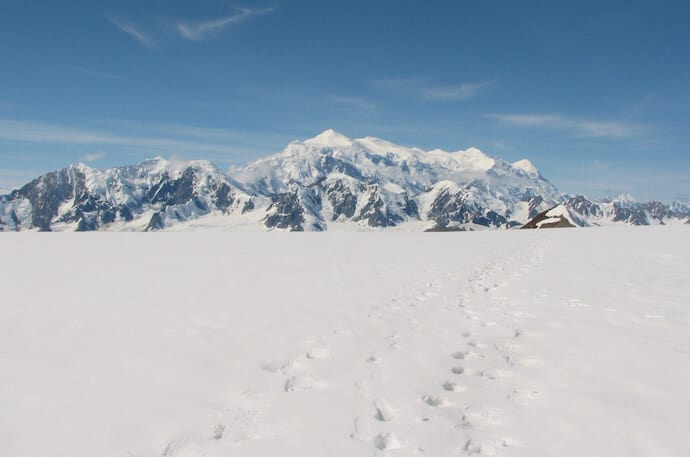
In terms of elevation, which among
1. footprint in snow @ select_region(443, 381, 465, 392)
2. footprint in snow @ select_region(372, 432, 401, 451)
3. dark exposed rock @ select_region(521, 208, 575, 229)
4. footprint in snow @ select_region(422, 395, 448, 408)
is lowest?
footprint in snow @ select_region(372, 432, 401, 451)

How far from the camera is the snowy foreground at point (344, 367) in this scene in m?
5.28

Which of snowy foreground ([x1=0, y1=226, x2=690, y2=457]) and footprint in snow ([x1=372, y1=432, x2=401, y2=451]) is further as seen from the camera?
snowy foreground ([x1=0, y1=226, x2=690, y2=457])

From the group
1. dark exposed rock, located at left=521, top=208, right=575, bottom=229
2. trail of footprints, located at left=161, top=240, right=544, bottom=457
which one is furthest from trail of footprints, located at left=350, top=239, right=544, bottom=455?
dark exposed rock, located at left=521, top=208, right=575, bottom=229

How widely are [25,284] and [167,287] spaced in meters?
5.25

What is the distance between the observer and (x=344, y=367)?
755 centimetres

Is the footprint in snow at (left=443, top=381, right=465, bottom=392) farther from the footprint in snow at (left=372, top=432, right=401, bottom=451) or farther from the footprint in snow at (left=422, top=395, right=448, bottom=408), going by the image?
the footprint in snow at (left=372, top=432, right=401, bottom=451)

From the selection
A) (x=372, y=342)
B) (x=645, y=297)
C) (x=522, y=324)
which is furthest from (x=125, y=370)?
(x=645, y=297)

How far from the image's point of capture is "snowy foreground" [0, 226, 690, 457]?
5.28 metres

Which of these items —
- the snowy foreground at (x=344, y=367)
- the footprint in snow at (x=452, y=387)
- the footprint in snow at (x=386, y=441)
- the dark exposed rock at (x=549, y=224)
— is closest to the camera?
the footprint in snow at (x=386, y=441)

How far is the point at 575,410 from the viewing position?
19.3ft

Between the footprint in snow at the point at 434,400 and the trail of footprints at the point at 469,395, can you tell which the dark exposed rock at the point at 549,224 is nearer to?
the trail of footprints at the point at 469,395

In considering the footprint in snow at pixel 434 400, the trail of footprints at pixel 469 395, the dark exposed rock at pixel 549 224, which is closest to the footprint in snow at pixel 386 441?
the trail of footprints at pixel 469 395

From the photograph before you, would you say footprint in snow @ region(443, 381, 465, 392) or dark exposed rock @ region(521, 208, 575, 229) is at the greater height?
dark exposed rock @ region(521, 208, 575, 229)

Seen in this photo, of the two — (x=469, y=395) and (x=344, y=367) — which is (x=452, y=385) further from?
(x=344, y=367)
